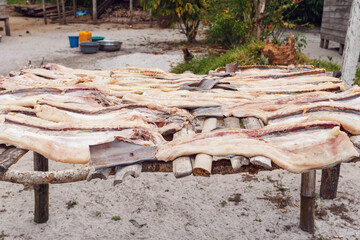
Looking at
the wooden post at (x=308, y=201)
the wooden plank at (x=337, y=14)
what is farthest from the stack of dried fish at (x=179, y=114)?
the wooden plank at (x=337, y=14)

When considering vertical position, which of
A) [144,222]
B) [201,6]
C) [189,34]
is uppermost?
[201,6]

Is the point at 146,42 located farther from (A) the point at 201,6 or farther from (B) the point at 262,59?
(B) the point at 262,59

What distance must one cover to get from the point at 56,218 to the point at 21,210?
0.39 m

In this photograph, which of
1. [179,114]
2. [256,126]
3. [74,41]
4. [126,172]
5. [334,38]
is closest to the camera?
[126,172]

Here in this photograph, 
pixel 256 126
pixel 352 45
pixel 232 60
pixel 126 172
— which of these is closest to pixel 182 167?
pixel 126 172

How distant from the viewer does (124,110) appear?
261 cm

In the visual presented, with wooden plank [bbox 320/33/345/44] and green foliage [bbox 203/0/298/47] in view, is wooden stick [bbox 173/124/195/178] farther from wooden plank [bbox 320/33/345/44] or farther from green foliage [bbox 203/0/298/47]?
wooden plank [bbox 320/33/345/44]

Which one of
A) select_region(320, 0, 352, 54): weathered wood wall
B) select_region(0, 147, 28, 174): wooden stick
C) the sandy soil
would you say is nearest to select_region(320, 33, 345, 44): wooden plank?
select_region(320, 0, 352, 54): weathered wood wall

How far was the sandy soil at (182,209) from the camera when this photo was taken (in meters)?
3.31

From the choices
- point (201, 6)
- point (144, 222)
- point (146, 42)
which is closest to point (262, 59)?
point (144, 222)

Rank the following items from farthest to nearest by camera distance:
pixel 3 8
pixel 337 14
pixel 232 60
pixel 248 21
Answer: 1. pixel 3 8
2. pixel 337 14
3. pixel 248 21
4. pixel 232 60

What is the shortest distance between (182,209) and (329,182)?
1436 millimetres

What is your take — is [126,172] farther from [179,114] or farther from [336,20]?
[336,20]

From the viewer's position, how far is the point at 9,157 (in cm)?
197
